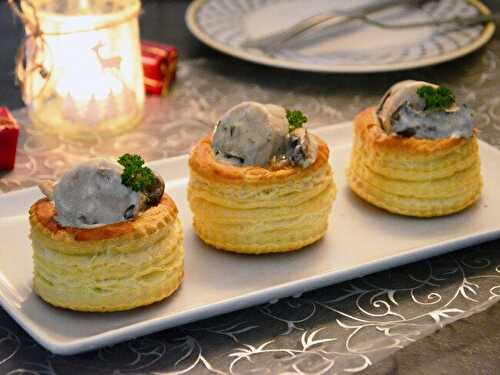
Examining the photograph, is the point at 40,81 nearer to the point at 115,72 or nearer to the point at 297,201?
the point at 115,72

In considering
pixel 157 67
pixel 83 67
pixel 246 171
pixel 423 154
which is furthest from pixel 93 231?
pixel 157 67

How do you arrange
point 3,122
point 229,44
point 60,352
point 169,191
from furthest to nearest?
point 229,44 → point 3,122 → point 169,191 → point 60,352

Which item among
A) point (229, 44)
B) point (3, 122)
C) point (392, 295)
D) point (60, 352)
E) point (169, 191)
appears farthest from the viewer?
point (229, 44)

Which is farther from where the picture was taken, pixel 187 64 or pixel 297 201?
pixel 187 64

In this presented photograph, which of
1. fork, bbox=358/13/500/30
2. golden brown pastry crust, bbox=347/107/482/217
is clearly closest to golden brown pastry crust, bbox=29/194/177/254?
golden brown pastry crust, bbox=347/107/482/217

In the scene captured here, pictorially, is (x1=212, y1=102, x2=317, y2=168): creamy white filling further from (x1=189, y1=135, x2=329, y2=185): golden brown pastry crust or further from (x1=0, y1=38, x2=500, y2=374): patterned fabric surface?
(x1=0, y1=38, x2=500, y2=374): patterned fabric surface

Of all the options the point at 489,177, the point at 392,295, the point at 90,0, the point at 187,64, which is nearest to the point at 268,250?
the point at 392,295

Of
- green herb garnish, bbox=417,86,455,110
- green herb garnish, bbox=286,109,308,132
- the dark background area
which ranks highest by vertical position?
green herb garnish, bbox=417,86,455,110
